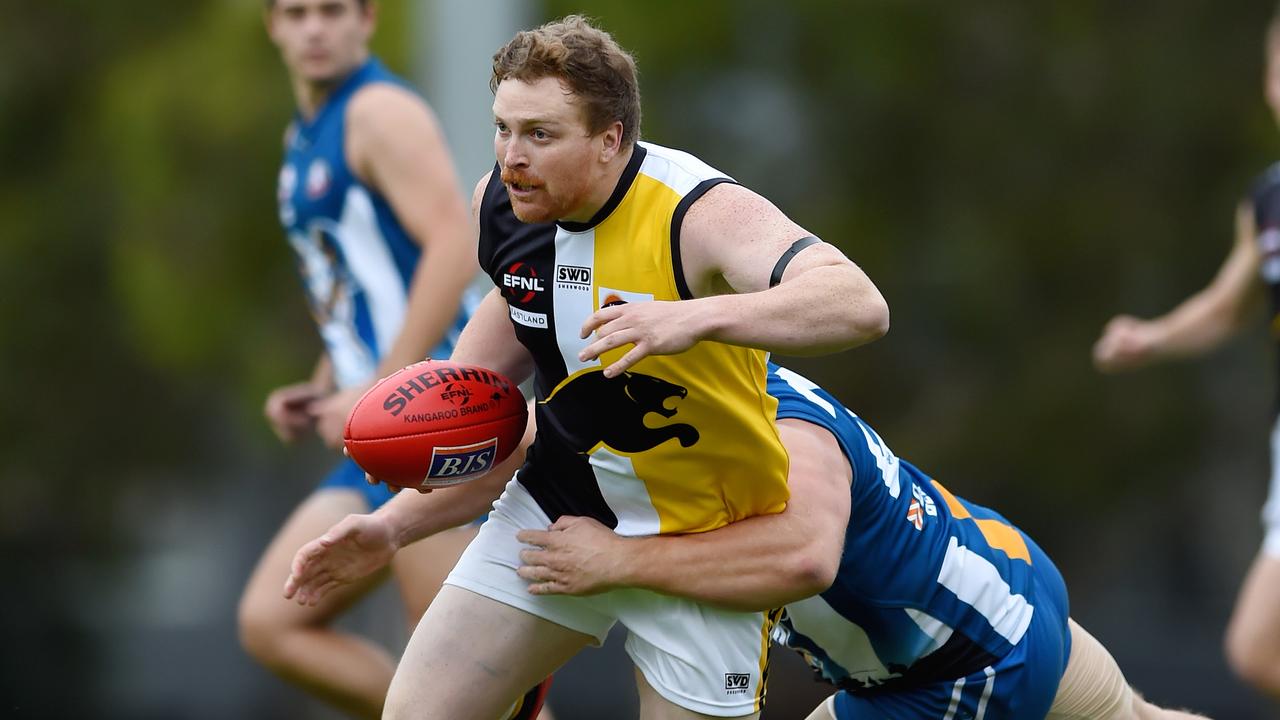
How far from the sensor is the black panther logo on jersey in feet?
13.2

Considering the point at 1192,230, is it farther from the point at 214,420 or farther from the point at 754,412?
the point at 754,412

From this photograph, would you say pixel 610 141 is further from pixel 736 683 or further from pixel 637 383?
pixel 736 683

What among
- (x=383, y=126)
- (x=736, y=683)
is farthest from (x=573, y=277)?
(x=383, y=126)

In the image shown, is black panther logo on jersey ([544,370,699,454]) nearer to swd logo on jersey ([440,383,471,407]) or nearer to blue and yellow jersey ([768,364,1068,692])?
swd logo on jersey ([440,383,471,407])

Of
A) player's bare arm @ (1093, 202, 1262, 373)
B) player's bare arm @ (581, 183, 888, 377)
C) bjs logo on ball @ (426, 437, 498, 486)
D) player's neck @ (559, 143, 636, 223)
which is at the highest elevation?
player's neck @ (559, 143, 636, 223)

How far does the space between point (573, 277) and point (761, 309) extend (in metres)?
0.68

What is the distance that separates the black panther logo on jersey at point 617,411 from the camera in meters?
4.01

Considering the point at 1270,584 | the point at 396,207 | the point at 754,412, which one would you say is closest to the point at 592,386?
the point at 754,412

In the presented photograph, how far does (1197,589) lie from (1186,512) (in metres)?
0.67

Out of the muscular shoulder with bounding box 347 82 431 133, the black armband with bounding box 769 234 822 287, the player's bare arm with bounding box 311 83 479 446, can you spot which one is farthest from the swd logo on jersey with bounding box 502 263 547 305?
the muscular shoulder with bounding box 347 82 431 133

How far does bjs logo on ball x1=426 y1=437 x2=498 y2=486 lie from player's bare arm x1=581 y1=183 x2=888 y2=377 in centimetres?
72

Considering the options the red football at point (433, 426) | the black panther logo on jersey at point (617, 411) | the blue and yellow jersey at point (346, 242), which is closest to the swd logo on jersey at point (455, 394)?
the red football at point (433, 426)

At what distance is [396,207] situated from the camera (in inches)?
231

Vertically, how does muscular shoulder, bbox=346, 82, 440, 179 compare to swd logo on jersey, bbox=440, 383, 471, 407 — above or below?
above
